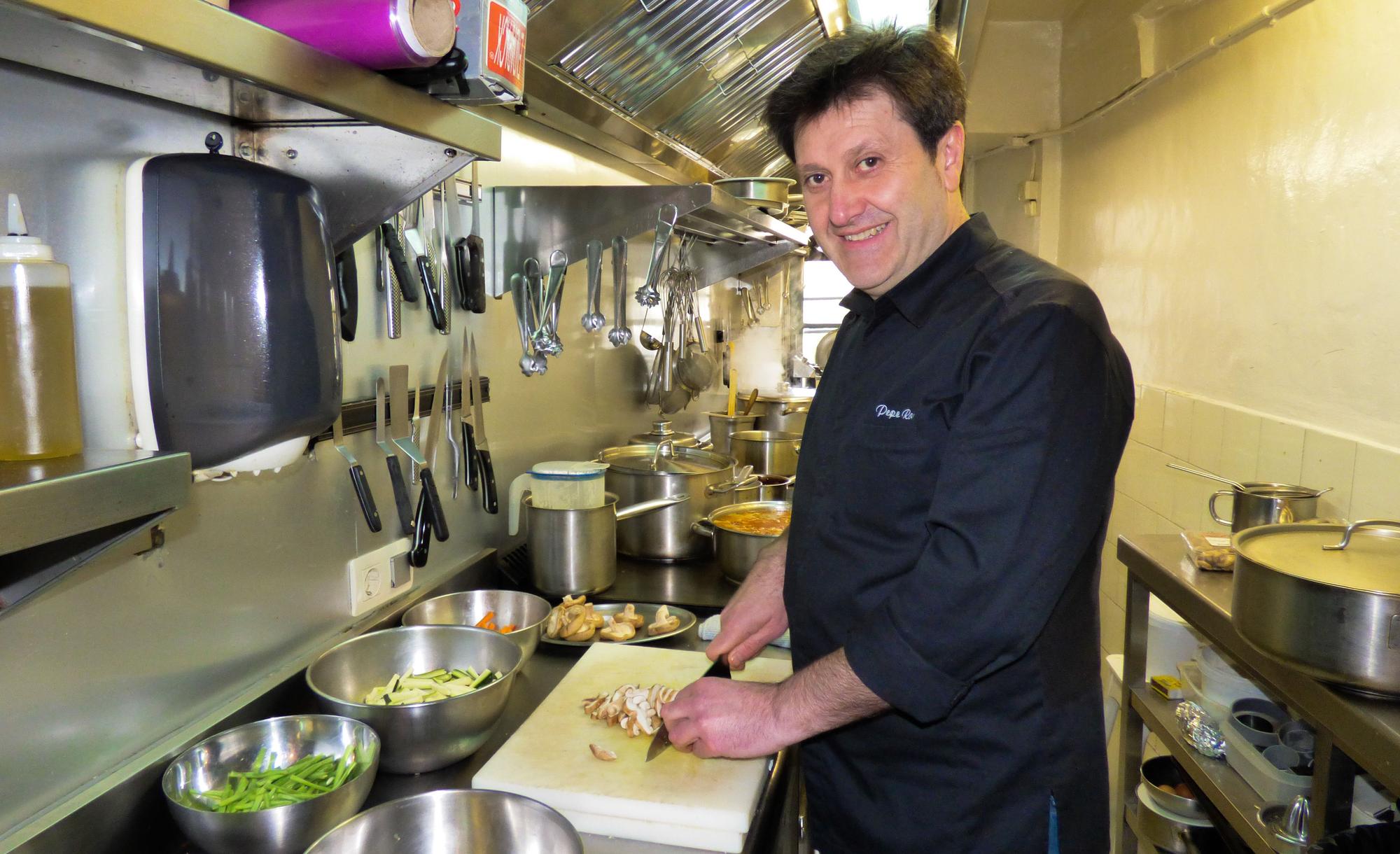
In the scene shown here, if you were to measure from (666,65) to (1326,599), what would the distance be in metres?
1.85

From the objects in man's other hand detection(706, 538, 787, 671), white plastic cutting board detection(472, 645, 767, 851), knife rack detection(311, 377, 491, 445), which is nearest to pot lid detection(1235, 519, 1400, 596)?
man's other hand detection(706, 538, 787, 671)

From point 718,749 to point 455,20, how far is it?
910 millimetres

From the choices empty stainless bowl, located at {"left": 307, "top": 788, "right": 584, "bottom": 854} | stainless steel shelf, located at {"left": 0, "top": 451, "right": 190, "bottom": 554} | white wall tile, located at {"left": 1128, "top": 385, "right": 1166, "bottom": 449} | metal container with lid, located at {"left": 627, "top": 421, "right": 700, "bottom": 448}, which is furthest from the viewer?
white wall tile, located at {"left": 1128, "top": 385, "right": 1166, "bottom": 449}

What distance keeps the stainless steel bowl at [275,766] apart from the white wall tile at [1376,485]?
1936 mm

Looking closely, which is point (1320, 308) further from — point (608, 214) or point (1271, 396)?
point (608, 214)

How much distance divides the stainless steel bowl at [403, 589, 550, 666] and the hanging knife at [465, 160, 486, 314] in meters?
0.55

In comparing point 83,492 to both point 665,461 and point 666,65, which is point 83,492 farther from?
point 666,65

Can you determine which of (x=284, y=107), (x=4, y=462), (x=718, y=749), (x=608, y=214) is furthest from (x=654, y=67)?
(x=4, y=462)

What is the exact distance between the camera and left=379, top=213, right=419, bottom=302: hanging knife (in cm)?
144

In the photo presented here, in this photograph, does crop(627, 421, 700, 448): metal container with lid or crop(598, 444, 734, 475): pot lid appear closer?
crop(598, 444, 734, 475): pot lid

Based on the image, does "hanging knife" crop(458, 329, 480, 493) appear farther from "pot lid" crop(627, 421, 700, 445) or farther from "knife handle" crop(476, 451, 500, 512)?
"pot lid" crop(627, 421, 700, 445)

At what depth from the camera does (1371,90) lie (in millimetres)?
1892

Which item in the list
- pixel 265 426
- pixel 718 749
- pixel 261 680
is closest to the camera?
pixel 265 426

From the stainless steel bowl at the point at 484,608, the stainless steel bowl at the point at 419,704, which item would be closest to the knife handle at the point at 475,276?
the stainless steel bowl at the point at 484,608
